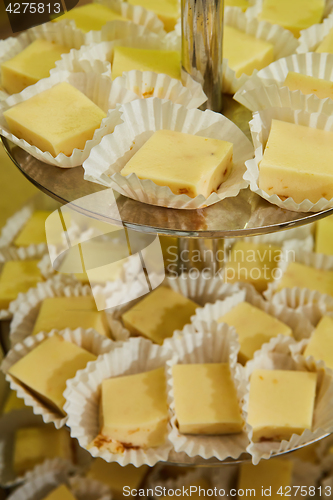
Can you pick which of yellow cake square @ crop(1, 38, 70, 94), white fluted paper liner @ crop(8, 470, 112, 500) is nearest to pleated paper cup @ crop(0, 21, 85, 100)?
yellow cake square @ crop(1, 38, 70, 94)

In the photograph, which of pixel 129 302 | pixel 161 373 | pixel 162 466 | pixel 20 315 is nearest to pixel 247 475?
pixel 162 466

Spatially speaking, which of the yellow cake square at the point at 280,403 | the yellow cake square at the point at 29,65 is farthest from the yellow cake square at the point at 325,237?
the yellow cake square at the point at 29,65

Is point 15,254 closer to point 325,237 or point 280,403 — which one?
point 280,403

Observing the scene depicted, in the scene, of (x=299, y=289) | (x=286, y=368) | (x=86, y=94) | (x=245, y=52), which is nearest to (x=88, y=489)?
(x=286, y=368)

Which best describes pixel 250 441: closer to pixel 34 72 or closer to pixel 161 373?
pixel 161 373

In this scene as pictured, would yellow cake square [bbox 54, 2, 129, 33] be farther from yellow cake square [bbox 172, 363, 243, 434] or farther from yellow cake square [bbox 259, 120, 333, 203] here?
yellow cake square [bbox 172, 363, 243, 434]
